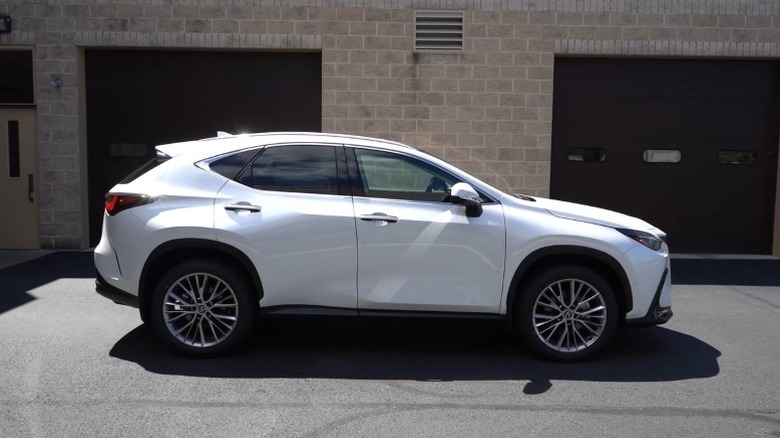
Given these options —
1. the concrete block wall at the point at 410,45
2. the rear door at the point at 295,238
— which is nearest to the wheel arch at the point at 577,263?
the rear door at the point at 295,238

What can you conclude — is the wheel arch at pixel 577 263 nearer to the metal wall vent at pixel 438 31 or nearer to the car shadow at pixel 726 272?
the car shadow at pixel 726 272

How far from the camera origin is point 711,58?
1170 centimetres

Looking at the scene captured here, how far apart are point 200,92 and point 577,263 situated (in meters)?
7.05

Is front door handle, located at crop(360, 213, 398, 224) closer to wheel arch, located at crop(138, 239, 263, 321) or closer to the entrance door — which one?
wheel arch, located at crop(138, 239, 263, 321)

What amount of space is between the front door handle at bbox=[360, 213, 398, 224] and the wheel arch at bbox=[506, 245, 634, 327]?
1054mm

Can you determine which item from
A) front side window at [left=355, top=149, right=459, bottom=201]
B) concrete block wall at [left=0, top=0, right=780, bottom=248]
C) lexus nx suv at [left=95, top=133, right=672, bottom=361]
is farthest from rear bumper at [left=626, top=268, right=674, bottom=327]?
concrete block wall at [left=0, top=0, right=780, bottom=248]

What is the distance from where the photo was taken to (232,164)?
21.7 feet

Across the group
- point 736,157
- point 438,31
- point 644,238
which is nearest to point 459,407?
point 644,238

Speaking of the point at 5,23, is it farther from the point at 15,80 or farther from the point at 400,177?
the point at 400,177

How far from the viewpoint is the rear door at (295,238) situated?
636 centimetres

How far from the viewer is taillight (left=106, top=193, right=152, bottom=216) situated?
6.48 m

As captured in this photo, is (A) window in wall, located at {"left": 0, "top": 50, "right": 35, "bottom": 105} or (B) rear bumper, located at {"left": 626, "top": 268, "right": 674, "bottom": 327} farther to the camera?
(A) window in wall, located at {"left": 0, "top": 50, "right": 35, "bottom": 105}

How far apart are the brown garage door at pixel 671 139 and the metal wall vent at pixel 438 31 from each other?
5.14 feet

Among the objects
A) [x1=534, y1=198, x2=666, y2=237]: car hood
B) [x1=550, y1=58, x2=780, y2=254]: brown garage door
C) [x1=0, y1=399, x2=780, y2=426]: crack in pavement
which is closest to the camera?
[x1=0, y1=399, x2=780, y2=426]: crack in pavement
